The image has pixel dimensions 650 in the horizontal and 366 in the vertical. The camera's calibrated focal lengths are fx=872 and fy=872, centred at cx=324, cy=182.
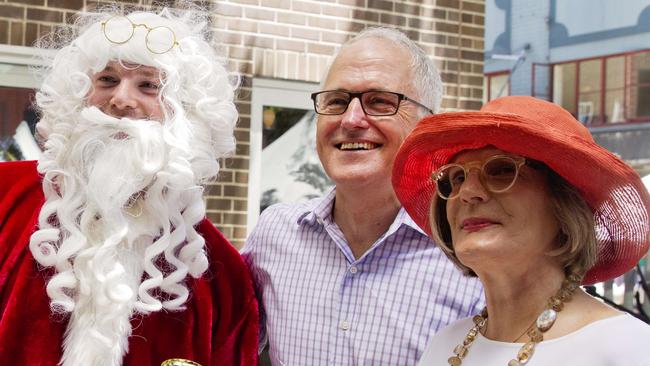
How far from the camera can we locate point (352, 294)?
2.76m

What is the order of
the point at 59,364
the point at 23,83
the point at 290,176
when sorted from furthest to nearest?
the point at 290,176
the point at 23,83
the point at 59,364

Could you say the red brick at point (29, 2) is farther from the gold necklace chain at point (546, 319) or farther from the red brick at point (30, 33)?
the gold necklace chain at point (546, 319)

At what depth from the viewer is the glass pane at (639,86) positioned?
1431cm

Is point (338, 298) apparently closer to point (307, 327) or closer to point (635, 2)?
point (307, 327)

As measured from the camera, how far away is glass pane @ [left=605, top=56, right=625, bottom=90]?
14875mm

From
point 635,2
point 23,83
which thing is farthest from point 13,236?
point 635,2

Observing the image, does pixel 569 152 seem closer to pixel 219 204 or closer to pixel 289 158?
pixel 219 204

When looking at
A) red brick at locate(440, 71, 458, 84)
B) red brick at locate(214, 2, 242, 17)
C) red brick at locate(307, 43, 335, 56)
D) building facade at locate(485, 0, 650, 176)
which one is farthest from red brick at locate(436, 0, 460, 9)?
building facade at locate(485, 0, 650, 176)

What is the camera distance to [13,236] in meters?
2.64

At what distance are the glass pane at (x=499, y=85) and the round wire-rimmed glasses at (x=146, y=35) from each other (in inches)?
599

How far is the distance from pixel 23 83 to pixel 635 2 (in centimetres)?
901

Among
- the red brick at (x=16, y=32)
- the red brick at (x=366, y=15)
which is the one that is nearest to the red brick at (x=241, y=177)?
the red brick at (x=366, y=15)

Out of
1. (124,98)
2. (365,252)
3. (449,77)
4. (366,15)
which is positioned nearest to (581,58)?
(449,77)

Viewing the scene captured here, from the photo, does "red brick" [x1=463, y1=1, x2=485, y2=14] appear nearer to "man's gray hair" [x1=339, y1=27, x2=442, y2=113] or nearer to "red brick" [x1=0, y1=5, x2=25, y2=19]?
"red brick" [x1=0, y1=5, x2=25, y2=19]
